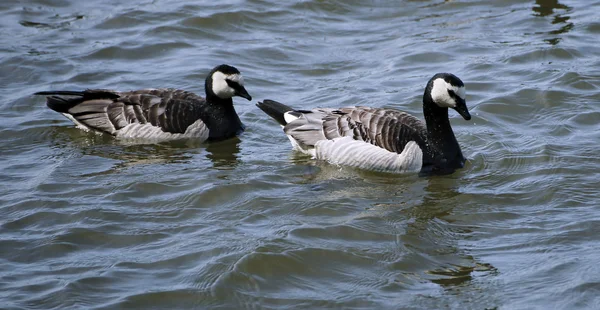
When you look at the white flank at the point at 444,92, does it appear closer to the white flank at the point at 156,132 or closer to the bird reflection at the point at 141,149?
the bird reflection at the point at 141,149

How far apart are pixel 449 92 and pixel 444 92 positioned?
0.06 metres

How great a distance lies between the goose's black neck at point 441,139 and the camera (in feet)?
32.8

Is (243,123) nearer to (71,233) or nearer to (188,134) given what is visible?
(188,134)

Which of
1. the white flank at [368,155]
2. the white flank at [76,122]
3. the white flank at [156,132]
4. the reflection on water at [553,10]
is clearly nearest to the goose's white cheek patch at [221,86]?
the white flank at [156,132]

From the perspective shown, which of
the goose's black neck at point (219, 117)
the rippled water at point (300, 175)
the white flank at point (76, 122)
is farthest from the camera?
the white flank at point (76, 122)

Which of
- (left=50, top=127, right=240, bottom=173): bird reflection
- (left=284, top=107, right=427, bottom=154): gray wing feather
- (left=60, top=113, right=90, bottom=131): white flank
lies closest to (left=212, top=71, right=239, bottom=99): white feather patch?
(left=50, top=127, right=240, bottom=173): bird reflection

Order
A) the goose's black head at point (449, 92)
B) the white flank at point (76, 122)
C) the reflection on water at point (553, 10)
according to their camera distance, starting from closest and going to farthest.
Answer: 1. the goose's black head at point (449, 92)
2. the white flank at point (76, 122)
3. the reflection on water at point (553, 10)

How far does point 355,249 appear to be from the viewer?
7.99 m

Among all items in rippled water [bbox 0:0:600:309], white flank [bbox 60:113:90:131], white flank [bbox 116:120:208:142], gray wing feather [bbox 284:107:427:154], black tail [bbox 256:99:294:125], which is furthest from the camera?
white flank [bbox 60:113:90:131]

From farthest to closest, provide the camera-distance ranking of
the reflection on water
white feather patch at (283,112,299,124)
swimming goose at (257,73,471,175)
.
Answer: the reflection on water → white feather patch at (283,112,299,124) → swimming goose at (257,73,471,175)

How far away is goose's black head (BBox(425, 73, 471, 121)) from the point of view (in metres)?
9.78

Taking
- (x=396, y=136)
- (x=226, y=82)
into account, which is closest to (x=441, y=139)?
(x=396, y=136)

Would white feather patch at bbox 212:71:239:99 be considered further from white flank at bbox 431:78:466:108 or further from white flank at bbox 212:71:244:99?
white flank at bbox 431:78:466:108

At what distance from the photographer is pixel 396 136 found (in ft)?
33.0
